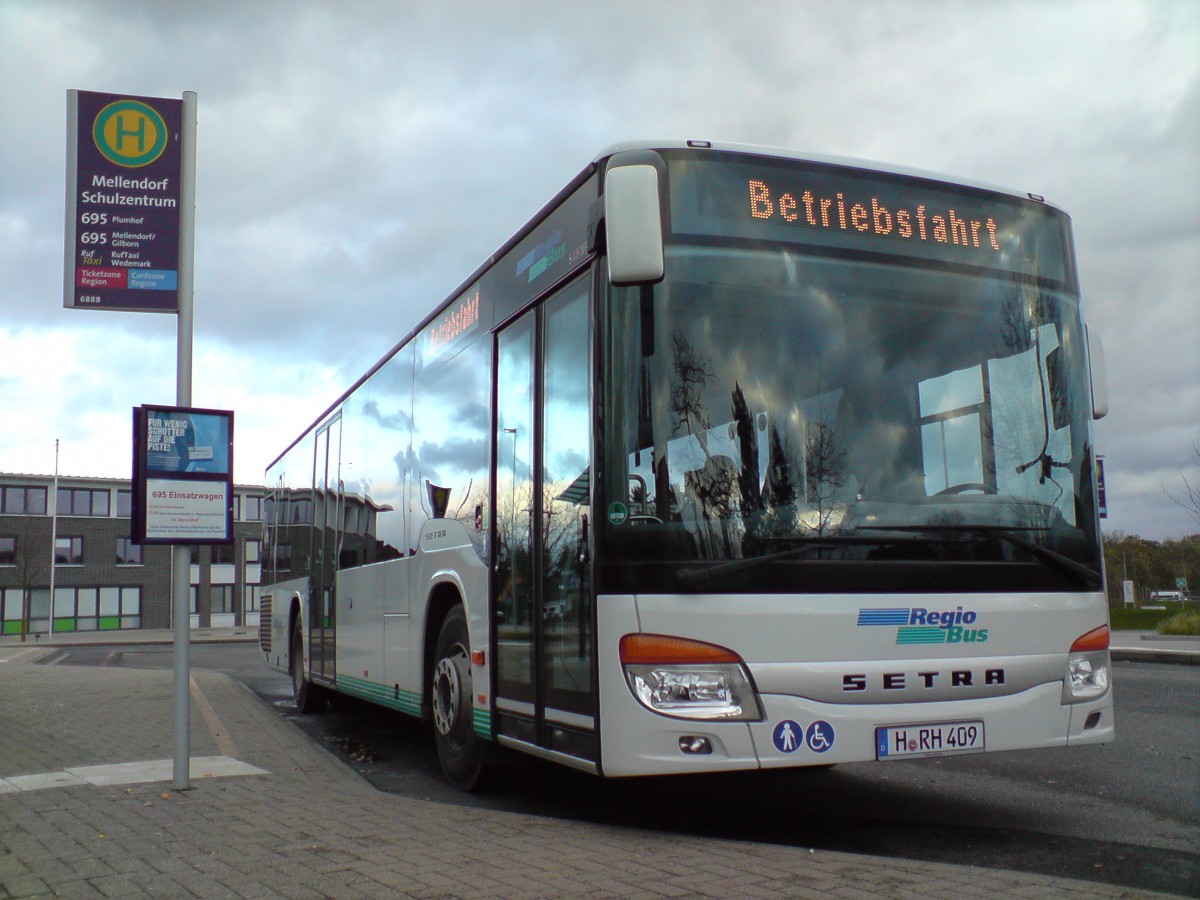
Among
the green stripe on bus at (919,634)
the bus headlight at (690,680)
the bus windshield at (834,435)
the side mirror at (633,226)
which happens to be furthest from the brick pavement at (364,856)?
the side mirror at (633,226)

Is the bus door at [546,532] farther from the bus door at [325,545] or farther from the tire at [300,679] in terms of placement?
the tire at [300,679]

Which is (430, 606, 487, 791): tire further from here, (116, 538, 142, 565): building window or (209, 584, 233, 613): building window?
(209, 584, 233, 613): building window

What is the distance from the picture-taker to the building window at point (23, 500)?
212 feet

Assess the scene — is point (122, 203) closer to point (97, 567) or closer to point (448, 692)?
point (448, 692)

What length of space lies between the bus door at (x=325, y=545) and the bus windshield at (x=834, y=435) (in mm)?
6471

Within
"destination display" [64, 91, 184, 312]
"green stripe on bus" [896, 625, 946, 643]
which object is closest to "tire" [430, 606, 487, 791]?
"destination display" [64, 91, 184, 312]

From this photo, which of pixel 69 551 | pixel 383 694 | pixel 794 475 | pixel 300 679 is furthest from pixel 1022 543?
pixel 69 551

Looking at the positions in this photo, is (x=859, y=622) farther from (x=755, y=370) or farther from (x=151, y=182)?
(x=151, y=182)

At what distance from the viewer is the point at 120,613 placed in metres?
67.4

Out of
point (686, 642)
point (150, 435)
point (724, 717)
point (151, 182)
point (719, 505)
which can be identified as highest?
point (151, 182)

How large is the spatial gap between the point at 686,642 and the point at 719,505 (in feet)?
2.03

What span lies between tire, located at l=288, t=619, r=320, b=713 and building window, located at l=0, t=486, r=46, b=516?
192 ft

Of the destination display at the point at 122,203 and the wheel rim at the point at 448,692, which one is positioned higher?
the destination display at the point at 122,203

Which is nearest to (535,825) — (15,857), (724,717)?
(724,717)
